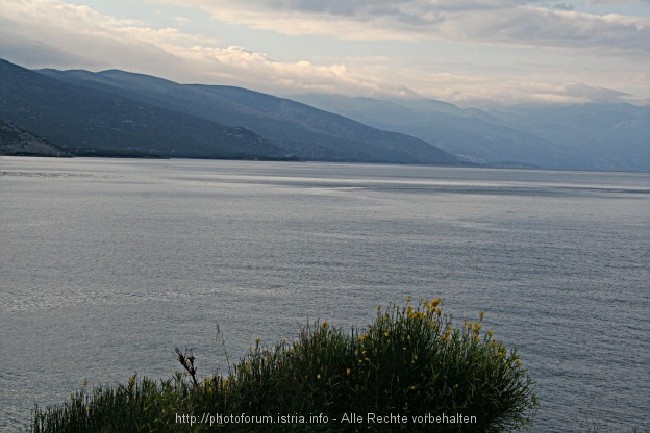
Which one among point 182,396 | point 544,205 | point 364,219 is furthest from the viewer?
point 544,205

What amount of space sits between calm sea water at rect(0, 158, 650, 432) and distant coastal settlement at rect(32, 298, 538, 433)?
5.23 metres

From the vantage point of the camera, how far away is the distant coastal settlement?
17.6 metres

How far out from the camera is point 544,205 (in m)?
140

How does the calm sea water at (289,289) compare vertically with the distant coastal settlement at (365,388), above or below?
below

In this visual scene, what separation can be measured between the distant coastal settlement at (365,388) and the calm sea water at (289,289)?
17.2 feet

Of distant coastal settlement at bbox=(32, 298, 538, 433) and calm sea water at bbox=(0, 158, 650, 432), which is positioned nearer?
distant coastal settlement at bbox=(32, 298, 538, 433)

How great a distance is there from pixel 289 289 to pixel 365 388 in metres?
26.3

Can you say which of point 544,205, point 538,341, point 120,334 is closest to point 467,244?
point 538,341

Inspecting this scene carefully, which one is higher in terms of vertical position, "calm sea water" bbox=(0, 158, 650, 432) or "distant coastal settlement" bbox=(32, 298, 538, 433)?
"distant coastal settlement" bbox=(32, 298, 538, 433)

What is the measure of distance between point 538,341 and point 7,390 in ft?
68.5

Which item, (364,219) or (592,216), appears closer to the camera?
(364,219)

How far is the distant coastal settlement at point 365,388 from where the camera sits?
17.6m

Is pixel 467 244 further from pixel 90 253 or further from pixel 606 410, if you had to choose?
pixel 606 410

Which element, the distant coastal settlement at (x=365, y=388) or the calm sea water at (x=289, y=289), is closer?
the distant coastal settlement at (x=365, y=388)
